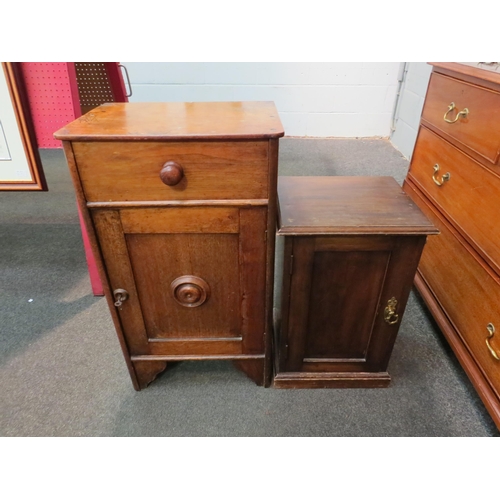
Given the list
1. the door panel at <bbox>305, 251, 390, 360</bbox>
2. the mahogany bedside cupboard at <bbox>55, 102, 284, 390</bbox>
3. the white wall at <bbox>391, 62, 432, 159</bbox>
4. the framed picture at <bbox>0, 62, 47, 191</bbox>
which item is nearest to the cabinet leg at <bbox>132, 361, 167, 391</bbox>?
the mahogany bedside cupboard at <bbox>55, 102, 284, 390</bbox>

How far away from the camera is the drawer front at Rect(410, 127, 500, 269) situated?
1.21 meters

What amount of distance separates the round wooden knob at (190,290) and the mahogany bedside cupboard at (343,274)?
24 centimetres

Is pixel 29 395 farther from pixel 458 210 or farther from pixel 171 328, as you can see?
pixel 458 210

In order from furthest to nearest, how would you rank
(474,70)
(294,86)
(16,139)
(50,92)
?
(294,86) → (50,92) → (16,139) → (474,70)

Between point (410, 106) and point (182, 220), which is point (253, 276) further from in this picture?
point (410, 106)

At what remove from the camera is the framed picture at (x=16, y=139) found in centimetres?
139

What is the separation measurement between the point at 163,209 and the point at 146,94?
10.1 feet

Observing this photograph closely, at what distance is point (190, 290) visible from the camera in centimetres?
113

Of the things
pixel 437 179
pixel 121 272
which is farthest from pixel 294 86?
pixel 121 272

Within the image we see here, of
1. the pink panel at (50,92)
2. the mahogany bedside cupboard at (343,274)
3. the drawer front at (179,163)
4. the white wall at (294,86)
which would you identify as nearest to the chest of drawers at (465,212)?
the mahogany bedside cupboard at (343,274)

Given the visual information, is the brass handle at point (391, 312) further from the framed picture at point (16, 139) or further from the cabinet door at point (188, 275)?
the framed picture at point (16, 139)

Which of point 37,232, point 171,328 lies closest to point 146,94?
point 37,232

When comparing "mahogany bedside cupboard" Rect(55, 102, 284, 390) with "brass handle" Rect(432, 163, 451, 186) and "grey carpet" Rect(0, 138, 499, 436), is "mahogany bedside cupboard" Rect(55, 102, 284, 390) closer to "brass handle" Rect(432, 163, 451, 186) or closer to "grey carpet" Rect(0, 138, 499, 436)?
"grey carpet" Rect(0, 138, 499, 436)

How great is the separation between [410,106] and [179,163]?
298 centimetres
